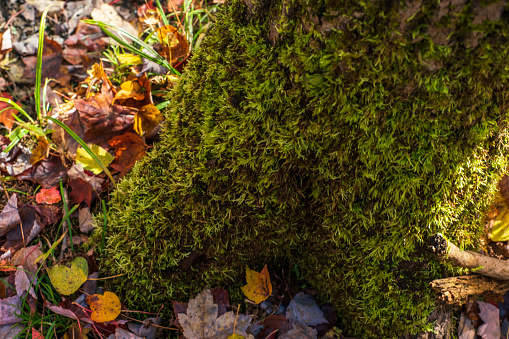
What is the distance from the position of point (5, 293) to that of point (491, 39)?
8.51 ft

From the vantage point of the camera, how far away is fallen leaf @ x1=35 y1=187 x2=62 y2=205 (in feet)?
6.57

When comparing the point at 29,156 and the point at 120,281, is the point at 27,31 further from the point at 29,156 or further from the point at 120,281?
the point at 120,281

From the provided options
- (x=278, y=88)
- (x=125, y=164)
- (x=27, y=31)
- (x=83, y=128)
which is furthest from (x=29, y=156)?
(x=278, y=88)

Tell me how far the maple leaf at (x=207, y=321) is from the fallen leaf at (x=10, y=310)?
3.10 ft

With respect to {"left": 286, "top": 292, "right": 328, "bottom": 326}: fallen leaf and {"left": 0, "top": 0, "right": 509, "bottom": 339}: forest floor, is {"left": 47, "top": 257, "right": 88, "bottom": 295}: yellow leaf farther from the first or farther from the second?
{"left": 286, "top": 292, "right": 328, "bottom": 326}: fallen leaf

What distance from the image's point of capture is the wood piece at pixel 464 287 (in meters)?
1.42

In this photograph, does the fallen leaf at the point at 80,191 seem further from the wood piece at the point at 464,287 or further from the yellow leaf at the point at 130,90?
the wood piece at the point at 464,287

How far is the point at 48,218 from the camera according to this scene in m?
2.00

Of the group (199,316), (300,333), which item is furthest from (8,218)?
(300,333)

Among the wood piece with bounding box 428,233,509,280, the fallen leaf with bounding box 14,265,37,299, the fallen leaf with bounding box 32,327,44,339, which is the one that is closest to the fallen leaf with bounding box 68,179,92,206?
the fallen leaf with bounding box 14,265,37,299

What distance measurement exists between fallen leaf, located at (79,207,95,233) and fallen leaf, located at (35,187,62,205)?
17cm

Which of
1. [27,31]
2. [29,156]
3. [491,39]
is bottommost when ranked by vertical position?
[29,156]

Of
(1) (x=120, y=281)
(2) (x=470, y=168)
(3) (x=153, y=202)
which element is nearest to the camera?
(2) (x=470, y=168)

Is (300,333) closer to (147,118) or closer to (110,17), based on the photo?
(147,118)
